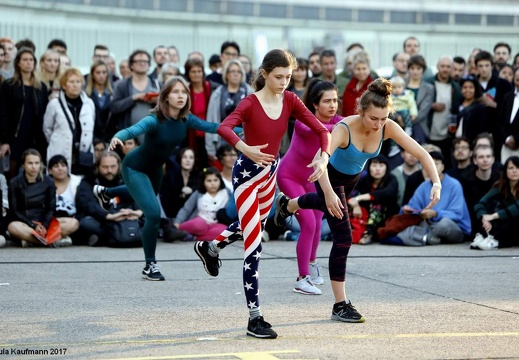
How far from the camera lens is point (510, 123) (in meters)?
Answer: 13.7

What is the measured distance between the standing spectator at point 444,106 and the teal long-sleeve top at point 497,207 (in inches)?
76.5

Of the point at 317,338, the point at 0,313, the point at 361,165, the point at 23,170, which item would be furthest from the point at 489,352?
the point at 23,170

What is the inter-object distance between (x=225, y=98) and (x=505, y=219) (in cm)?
407

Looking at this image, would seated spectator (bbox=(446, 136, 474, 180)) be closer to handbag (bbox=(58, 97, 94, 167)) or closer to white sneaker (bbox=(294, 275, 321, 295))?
handbag (bbox=(58, 97, 94, 167))

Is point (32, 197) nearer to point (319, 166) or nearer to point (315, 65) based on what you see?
point (315, 65)

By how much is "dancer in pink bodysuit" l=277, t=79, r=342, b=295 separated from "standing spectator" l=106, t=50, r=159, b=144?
4444 mm

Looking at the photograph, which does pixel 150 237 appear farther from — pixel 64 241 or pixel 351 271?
pixel 64 241

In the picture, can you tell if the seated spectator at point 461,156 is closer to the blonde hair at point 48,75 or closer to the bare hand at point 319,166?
the blonde hair at point 48,75

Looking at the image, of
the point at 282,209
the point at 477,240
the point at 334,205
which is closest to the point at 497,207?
the point at 477,240

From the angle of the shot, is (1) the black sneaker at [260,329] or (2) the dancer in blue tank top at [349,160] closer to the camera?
(1) the black sneaker at [260,329]

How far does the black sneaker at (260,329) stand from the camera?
682 centimetres

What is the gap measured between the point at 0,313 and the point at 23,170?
16.5 ft

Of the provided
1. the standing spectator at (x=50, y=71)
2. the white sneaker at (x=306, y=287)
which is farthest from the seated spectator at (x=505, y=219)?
the standing spectator at (x=50, y=71)

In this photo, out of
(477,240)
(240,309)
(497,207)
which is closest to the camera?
(240,309)
